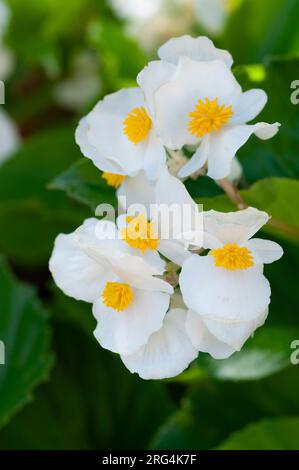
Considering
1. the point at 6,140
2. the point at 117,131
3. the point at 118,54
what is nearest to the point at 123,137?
the point at 117,131

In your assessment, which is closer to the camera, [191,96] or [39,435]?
[191,96]

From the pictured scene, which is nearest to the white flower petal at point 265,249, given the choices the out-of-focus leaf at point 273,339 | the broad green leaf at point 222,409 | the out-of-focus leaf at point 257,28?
the out-of-focus leaf at point 273,339

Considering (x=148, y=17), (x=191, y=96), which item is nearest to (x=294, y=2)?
(x=148, y=17)

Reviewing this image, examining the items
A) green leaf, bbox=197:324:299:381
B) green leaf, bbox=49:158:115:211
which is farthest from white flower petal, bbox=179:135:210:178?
green leaf, bbox=197:324:299:381

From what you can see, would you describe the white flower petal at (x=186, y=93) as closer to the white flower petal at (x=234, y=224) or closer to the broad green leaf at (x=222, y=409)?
the white flower petal at (x=234, y=224)

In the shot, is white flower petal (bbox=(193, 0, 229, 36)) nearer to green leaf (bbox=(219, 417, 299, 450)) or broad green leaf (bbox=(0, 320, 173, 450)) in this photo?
broad green leaf (bbox=(0, 320, 173, 450))
